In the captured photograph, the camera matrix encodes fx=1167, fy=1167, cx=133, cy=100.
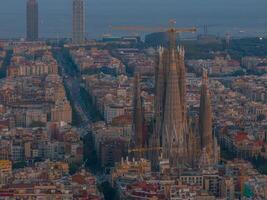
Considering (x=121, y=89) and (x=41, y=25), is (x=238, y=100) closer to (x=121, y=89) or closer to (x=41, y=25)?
(x=121, y=89)

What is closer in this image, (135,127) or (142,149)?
(142,149)

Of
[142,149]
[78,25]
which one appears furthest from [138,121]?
[78,25]

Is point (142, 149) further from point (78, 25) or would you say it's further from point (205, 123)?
point (78, 25)

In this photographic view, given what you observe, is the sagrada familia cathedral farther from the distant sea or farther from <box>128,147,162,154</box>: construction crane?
the distant sea

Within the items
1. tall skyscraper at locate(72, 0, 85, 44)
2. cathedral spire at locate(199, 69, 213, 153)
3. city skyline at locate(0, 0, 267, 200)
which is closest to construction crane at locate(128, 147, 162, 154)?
city skyline at locate(0, 0, 267, 200)

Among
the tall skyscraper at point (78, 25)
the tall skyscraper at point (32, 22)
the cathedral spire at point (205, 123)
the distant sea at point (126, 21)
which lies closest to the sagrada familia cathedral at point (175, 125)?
the cathedral spire at point (205, 123)

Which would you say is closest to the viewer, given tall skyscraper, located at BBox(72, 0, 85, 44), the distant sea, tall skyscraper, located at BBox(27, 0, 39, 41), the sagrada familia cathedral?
the sagrada familia cathedral

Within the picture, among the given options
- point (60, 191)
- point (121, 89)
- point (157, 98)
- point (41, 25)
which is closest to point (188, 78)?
point (121, 89)

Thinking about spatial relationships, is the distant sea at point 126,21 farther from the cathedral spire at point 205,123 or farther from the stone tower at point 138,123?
the cathedral spire at point 205,123

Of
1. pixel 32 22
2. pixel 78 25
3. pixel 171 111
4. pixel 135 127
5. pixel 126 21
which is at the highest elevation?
pixel 32 22
